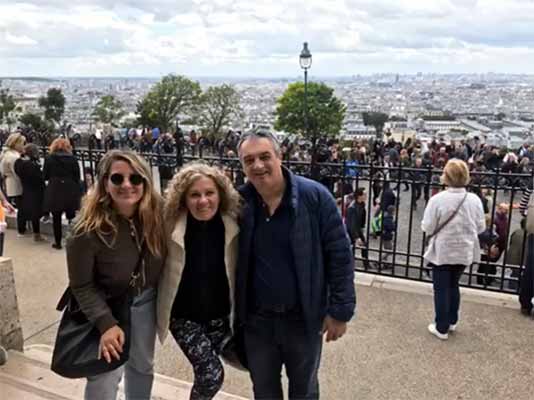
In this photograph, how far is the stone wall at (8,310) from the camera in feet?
11.8

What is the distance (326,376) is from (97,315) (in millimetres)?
1985

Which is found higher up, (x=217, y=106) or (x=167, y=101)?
(x=167, y=101)

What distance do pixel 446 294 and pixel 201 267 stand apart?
257 centimetres

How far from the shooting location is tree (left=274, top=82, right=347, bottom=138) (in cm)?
5525

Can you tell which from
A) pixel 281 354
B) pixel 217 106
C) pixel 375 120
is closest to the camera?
pixel 281 354

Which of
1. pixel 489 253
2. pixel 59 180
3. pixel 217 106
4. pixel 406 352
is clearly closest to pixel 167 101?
pixel 217 106

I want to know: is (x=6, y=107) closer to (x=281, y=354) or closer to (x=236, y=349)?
(x=236, y=349)

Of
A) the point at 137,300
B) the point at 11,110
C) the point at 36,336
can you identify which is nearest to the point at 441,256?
the point at 137,300

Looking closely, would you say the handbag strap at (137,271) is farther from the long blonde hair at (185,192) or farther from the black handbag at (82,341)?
the long blonde hair at (185,192)

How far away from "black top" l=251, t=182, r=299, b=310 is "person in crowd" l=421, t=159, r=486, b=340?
226cm

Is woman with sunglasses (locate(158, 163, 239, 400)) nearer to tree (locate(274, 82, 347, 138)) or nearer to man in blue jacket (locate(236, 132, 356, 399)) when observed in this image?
man in blue jacket (locate(236, 132, 356, 399))

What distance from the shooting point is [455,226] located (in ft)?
13.8

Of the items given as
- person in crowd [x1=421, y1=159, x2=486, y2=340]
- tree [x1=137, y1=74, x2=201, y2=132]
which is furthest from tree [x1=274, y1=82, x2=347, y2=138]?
person in crowd [x1=421, y1=159, x2=486, y2=340]

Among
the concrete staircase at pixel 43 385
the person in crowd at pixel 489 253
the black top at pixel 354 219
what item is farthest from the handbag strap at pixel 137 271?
the black top at pixel 354 219
